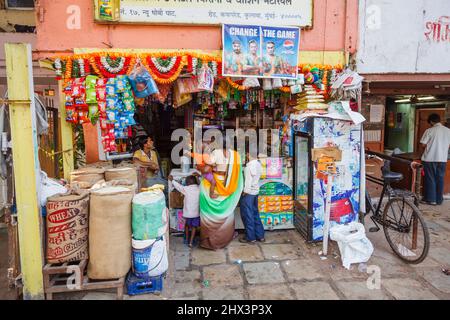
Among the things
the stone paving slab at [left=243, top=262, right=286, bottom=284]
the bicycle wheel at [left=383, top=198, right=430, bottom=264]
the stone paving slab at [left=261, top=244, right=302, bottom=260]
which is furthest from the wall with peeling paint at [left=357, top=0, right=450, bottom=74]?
the stone paving slab at [left=243, top=262, right=286, bottom=284]

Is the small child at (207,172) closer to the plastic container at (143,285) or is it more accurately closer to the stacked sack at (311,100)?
the plastic container at (143,285)

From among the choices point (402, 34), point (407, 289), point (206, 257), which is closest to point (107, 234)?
point (206, 257)

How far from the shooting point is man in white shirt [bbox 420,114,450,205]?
7.46 metres

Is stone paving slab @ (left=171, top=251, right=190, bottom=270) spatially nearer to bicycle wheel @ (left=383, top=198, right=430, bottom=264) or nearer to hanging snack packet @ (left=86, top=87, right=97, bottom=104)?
hanging snack packet @ (left=86, top=87, right=97, bottom=104)

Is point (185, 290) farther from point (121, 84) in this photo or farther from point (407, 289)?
point (121, 84)

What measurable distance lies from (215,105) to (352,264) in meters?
4.08

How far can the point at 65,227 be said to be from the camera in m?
3.80

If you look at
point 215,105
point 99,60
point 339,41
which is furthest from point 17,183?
point 339,41

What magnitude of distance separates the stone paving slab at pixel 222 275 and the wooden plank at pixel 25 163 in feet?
6.56

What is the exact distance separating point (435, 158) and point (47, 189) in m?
7.84

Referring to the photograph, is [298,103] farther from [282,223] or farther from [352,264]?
[352,264]

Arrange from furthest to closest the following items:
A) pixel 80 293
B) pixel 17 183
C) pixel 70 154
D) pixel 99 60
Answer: pixel 70 154 → pixel 99 60 → pixel 80 293 → pixel 17 183

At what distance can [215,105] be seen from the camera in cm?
703

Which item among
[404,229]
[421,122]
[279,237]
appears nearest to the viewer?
[404,229]
